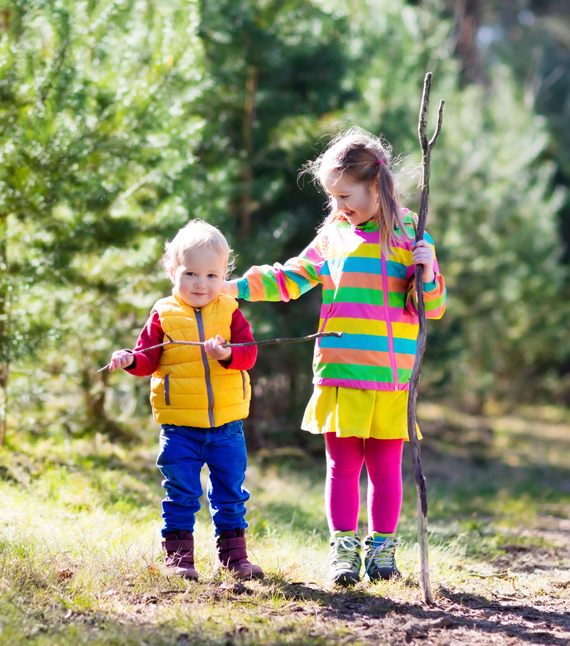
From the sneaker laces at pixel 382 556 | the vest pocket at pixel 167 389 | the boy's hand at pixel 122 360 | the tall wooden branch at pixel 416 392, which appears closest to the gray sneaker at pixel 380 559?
the sneaker laces at pixel 382 556

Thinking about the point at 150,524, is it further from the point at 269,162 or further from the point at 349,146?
the point at 269,162

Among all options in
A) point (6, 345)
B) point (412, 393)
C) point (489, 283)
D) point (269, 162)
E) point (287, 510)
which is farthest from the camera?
point (489, 283)

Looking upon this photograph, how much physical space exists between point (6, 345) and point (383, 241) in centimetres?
252

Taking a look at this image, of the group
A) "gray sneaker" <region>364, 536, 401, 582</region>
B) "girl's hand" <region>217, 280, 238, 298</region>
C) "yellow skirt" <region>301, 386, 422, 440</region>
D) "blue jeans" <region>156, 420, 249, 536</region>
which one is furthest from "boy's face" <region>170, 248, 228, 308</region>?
"gray sneaker" <region>364, 536, 401, 582</region>

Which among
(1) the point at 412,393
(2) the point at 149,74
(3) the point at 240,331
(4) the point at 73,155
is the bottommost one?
(1) the point at 412,393

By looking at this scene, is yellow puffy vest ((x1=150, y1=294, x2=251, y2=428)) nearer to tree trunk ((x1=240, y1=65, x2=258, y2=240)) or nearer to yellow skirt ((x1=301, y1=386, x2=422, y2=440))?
yellow skirt ((x1=301, y1=386, x2=422, y2=440))

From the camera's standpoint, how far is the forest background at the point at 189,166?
4.54 m

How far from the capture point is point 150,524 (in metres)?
3.69

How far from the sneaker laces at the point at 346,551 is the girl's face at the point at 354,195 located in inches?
55.8

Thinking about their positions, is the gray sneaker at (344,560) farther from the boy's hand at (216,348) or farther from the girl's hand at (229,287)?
the girl's hand at (229,287)

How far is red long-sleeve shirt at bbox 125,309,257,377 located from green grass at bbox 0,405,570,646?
82 centimetres

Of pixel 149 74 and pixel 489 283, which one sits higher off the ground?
pixel 149 74

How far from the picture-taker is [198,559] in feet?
10.7

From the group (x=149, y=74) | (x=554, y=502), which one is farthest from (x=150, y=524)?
(x=554, y=502)
